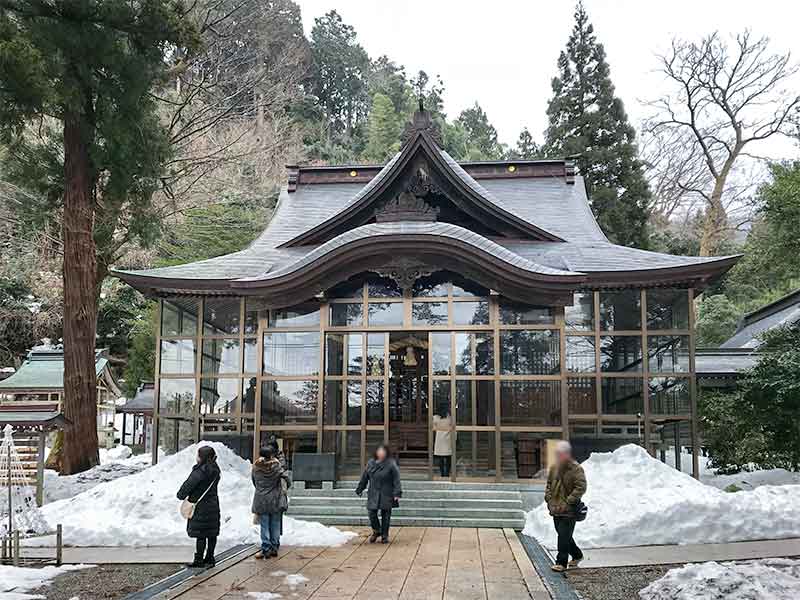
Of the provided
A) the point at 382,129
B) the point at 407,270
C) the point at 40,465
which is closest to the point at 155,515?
the point at 40,465

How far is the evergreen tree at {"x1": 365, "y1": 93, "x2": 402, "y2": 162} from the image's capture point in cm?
4681

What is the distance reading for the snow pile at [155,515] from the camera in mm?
9984

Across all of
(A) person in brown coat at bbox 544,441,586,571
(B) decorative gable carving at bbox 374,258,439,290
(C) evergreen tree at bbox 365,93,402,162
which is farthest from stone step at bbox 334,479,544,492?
(C) evergreen tree at bbox 365,93,402,162

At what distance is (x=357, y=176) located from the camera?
65.7ft

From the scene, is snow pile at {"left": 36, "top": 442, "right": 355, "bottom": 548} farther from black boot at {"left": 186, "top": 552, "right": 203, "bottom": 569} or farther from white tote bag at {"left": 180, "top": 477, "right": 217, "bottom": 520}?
white tote bag at {"left": 180, "top": 477, "right": 217, "bottom": 520}

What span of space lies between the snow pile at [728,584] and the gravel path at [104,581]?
5.01m

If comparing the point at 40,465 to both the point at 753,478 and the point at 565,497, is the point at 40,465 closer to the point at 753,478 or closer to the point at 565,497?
the point at 565,497

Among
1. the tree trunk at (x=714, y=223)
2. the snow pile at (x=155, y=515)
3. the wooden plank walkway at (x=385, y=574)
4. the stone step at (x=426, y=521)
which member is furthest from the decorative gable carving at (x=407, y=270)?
the tree trunk at (x=714, y=223)

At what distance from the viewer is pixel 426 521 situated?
1130cm

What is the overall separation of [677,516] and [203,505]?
616 cm

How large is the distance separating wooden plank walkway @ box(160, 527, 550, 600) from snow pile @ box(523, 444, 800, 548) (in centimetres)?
114

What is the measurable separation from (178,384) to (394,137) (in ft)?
113

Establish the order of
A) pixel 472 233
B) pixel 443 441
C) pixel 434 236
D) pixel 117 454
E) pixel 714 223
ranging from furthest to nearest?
pixel 714 223, pixel 117 454, pixel 472 233, pixel 434 236, pixel 443 441

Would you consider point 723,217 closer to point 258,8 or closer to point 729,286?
point 729,286
